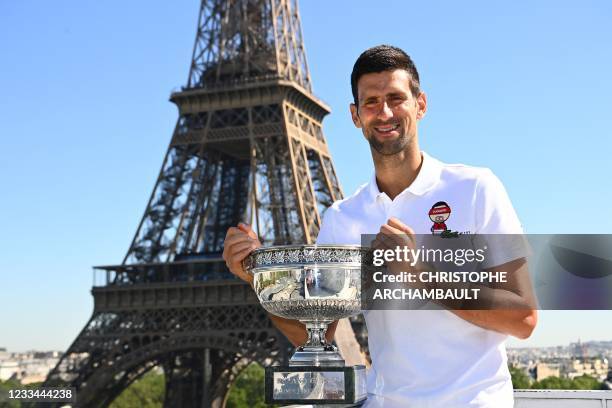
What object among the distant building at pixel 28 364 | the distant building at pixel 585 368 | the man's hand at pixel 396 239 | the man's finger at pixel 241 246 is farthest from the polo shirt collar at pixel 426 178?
the distant building at pixel 28 364

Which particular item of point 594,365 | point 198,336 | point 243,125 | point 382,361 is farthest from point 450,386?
point 594,365

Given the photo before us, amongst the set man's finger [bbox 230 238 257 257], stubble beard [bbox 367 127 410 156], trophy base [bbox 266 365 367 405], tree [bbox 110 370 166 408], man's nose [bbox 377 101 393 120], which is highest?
man's nose [bbox 377 101 393 120]

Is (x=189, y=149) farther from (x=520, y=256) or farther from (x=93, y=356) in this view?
(x=520, y=256)

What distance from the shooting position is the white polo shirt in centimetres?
279

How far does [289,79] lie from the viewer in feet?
109

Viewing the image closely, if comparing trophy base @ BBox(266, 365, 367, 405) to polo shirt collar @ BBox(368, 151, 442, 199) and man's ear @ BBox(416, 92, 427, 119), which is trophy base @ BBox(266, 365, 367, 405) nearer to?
polo shirt collar @ BBox(368, 151, 442, 199)

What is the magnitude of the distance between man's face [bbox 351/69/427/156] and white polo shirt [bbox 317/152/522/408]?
166 mm

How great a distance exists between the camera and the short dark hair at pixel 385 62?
300 cm

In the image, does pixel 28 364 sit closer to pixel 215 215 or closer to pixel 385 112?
pixel 215 215

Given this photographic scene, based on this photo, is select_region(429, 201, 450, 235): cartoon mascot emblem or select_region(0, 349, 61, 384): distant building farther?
select_region(0, 349, 61, 384): distant building

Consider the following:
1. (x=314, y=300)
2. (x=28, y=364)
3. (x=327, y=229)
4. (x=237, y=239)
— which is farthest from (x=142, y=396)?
(x=314, y=300)

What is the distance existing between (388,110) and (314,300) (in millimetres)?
783

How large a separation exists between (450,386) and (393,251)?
540mm

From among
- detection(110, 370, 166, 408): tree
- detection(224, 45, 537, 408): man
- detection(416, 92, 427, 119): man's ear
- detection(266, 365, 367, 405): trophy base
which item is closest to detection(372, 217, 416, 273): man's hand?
detection(224, 45, 537, 408): man
